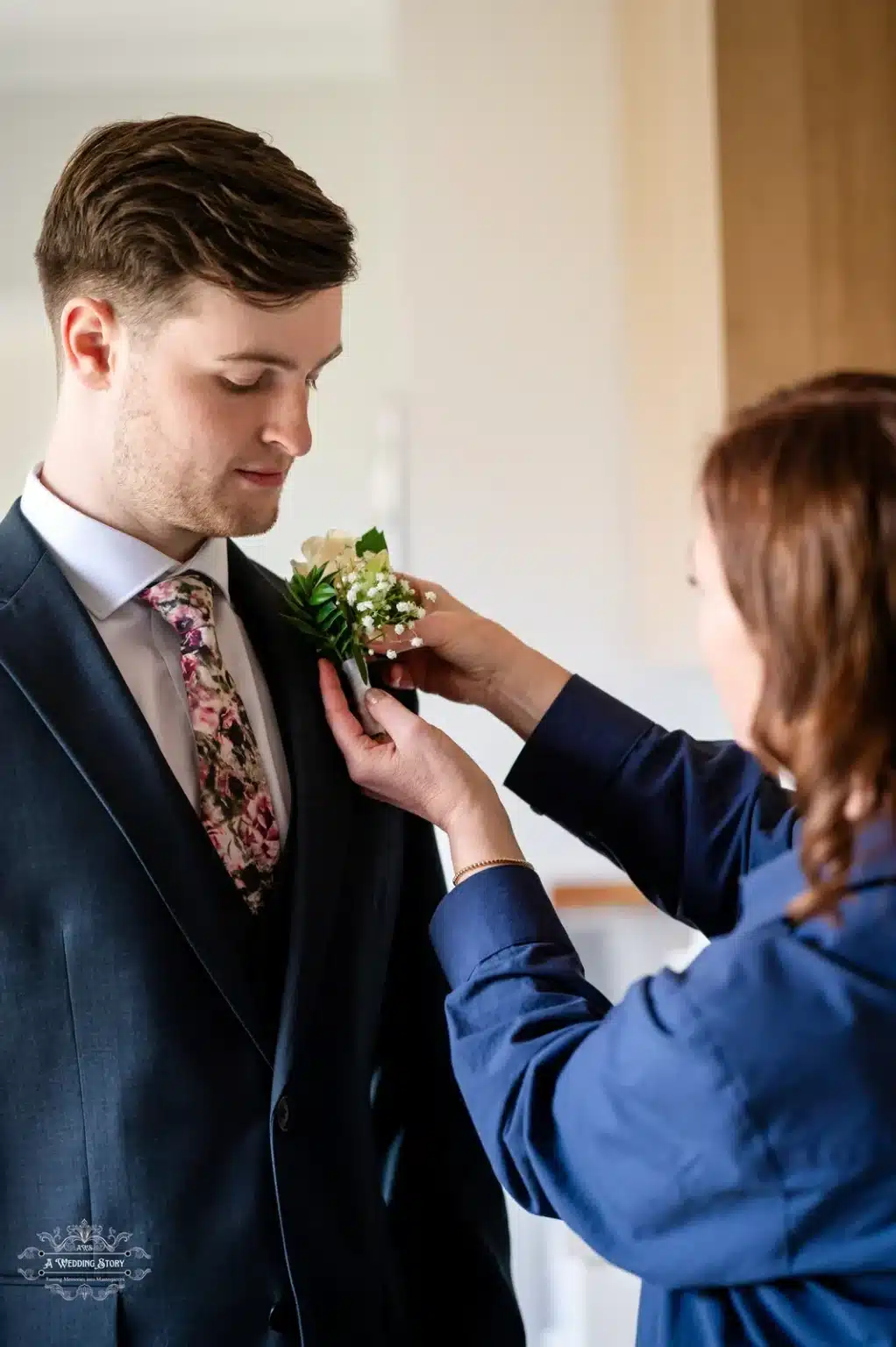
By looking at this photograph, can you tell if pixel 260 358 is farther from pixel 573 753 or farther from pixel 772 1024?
pixel 772 1024

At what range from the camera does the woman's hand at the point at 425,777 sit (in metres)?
1.23

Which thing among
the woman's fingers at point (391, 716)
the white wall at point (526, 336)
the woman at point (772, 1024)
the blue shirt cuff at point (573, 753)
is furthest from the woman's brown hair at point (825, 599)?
the white wall at point (526, 336)

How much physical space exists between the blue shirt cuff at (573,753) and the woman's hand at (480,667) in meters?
0.03

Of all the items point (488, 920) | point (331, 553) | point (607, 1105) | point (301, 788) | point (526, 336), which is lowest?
point (607, 1105)

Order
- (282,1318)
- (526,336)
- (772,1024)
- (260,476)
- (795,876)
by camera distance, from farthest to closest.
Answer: (526,336) → (260,476) → (282,1318) → (795,876) → (772,1024)

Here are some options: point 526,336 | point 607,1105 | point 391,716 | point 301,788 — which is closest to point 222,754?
point 301,788

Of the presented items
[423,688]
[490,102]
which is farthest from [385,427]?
[423,688]

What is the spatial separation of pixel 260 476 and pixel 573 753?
471 mm

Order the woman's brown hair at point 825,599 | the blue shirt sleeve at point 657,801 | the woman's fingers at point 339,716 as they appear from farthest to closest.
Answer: the blue shirt sleeve at point 657,801
the woman's fingers at point 339,716
the woman's brown hair at point 825,599

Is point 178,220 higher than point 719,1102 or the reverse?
higher

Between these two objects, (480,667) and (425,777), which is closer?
(425,777)

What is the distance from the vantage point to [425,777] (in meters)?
1.24

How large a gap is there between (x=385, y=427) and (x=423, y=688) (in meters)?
1.43

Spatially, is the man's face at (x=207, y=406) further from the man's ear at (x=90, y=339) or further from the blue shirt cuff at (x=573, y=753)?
the blue shirt cuff at (x=573, y=753)
